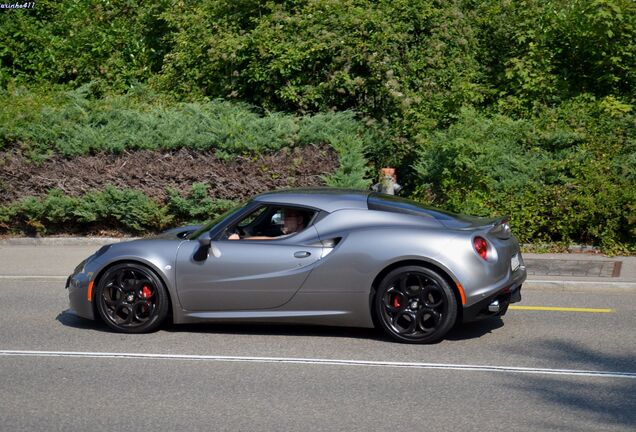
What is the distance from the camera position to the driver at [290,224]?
28.8ft

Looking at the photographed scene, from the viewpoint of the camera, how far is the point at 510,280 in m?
8.45

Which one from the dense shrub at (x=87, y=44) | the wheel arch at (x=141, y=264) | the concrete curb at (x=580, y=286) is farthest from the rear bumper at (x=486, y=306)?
the dense shrub at (x=87, y=44)

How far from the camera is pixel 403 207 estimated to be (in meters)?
8.92

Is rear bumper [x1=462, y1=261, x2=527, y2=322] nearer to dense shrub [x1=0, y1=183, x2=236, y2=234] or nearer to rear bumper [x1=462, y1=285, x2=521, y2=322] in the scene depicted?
rear bumper [x1=462, y1=285, x2=521, y2=322]

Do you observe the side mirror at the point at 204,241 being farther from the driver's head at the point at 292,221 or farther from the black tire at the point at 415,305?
the black tire at the point at 415,305

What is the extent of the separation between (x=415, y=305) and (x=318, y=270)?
932 mm

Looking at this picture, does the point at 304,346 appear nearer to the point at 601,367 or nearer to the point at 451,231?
the point at 451,231

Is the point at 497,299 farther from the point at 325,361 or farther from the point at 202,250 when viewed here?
the point at 202,250

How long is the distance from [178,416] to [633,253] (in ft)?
28.9

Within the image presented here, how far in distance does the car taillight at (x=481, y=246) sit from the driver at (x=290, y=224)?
5.34 ft

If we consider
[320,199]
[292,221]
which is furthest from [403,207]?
[292,221]

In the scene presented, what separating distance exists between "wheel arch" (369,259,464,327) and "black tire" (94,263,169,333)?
1.95 meters

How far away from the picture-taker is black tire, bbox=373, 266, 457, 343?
8203 mm

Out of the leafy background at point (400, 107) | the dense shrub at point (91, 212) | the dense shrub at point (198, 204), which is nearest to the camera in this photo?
the leafy background at point (400, 107)
